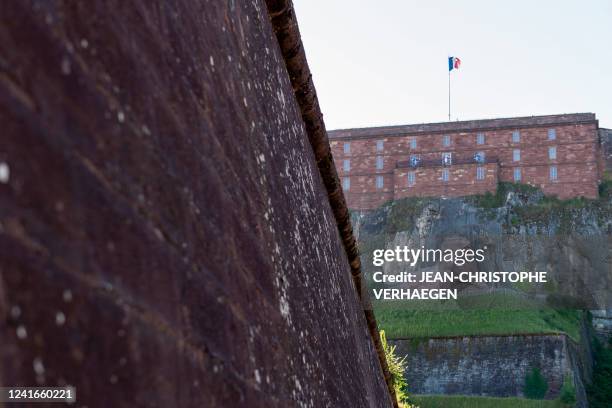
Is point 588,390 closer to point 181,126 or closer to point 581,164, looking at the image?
point 581,164

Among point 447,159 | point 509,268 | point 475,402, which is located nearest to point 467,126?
point 447,159

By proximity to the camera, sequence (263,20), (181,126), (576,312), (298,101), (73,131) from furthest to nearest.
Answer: (576,312)
(298,101)
(263,20)
(181,126)
(73,131)

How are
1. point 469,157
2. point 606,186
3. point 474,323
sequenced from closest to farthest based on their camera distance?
point 474,323 < point 606,186 < point 469,157

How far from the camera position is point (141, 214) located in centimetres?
114

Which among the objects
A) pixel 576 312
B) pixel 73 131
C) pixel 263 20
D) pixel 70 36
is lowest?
pixel 73 131

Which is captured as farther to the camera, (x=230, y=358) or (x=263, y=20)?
(x=263, y=20)

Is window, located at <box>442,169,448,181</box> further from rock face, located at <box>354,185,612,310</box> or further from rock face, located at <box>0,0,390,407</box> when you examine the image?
rock face, located at <box>0,0,390,407</box>

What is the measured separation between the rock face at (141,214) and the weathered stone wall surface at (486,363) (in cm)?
3430

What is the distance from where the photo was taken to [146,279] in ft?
3.65

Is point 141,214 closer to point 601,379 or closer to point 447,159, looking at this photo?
point 601,379

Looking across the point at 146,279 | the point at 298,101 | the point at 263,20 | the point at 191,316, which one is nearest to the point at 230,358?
the point at 191,316

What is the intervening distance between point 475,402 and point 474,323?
18.0ft

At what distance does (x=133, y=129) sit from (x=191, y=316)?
306 mm

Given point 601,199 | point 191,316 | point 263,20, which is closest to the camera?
point 191,316
